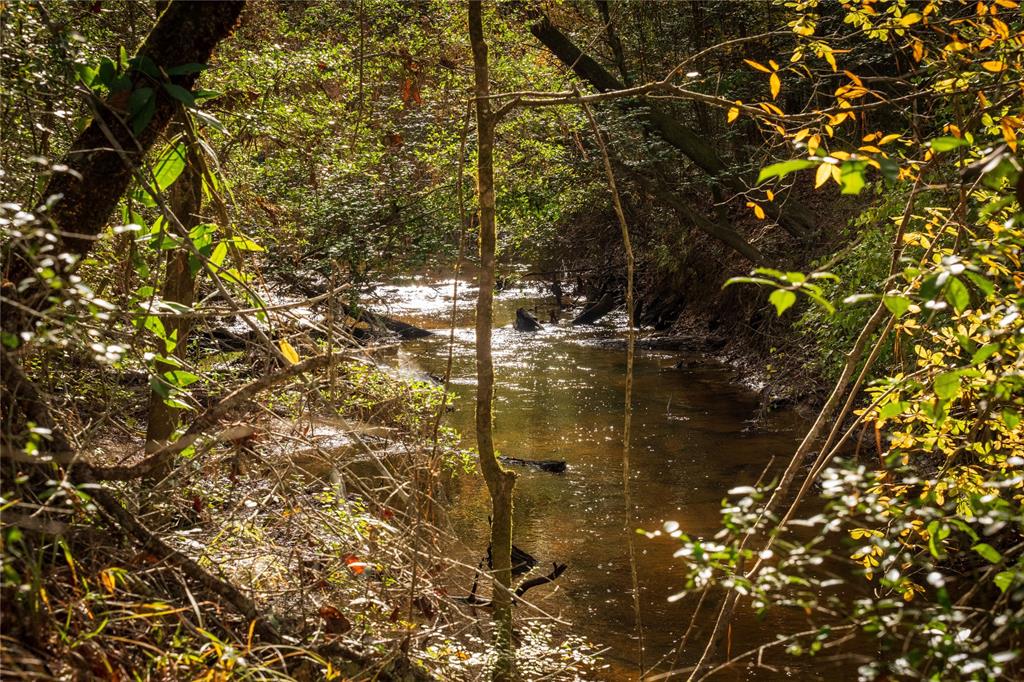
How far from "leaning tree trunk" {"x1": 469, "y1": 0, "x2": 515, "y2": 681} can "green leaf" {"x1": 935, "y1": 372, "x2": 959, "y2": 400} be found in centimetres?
174

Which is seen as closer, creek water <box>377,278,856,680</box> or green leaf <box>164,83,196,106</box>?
green leaf <box>164,83,196,106</box>

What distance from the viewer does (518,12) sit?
9.72 m

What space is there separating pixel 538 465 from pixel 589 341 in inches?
267

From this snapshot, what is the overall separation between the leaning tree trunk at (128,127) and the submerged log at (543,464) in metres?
6.70

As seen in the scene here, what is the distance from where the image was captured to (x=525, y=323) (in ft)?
55.7

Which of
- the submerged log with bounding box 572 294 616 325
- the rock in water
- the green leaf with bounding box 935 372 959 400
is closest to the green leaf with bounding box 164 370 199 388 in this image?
the green leaf with bounding box 935 372 959 400

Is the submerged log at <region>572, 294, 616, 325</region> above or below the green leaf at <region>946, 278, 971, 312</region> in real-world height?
below

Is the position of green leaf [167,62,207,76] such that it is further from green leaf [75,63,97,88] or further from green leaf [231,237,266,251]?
green leaf [231,237,266,251]

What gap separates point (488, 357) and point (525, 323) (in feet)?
43.5

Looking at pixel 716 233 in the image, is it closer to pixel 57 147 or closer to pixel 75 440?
pixel 57 147

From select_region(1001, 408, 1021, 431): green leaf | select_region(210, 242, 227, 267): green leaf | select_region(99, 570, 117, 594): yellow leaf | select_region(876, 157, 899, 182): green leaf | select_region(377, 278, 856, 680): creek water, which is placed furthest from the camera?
select_region(377, 278, 856, 680): creek water

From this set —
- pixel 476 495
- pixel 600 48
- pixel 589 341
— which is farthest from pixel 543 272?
pixel 476 495

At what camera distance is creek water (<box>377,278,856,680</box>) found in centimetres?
599

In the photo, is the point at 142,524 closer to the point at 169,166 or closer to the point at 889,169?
the point at 169,166
